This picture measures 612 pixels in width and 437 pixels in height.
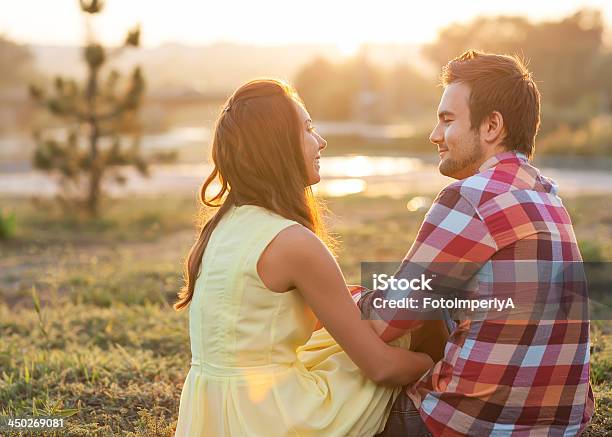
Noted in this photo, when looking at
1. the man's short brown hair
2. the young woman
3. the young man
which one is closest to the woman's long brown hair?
the young woman

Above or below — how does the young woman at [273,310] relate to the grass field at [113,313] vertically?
above

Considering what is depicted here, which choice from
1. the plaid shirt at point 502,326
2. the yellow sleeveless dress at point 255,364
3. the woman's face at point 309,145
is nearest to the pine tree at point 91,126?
the woman's face at point 309,145

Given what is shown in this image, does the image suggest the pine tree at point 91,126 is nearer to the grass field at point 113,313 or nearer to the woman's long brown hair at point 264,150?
the grass field at point 113,313

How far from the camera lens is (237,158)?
2.50m

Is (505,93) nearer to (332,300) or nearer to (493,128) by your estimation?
(493,128)

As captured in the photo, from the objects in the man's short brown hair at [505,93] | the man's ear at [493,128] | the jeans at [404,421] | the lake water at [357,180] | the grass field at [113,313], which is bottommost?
the lake water at [357,180]

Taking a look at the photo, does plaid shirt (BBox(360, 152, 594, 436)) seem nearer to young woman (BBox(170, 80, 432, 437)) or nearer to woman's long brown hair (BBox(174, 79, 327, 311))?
young woman (BBox(170, 80, 432, 437))

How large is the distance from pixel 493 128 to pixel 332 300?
2.20 feet

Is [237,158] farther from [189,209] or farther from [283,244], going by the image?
[189,209]

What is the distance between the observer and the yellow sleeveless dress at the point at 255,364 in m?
2.42

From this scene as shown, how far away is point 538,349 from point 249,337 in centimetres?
80

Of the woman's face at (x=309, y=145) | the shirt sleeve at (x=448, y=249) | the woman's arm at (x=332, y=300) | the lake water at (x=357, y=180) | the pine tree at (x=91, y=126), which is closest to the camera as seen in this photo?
the shirt sleeve at (x=448, y=249)

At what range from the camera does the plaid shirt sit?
2.28m

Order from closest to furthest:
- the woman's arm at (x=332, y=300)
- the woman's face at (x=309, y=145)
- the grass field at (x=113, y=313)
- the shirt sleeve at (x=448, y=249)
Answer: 1. the shirt sleeve at (x=448, y=249)
2. the woman's arm at (x=332, y=300)
3. the woman's face at (x=309, y=145)
4. the grass field at (x=113, y=313)
